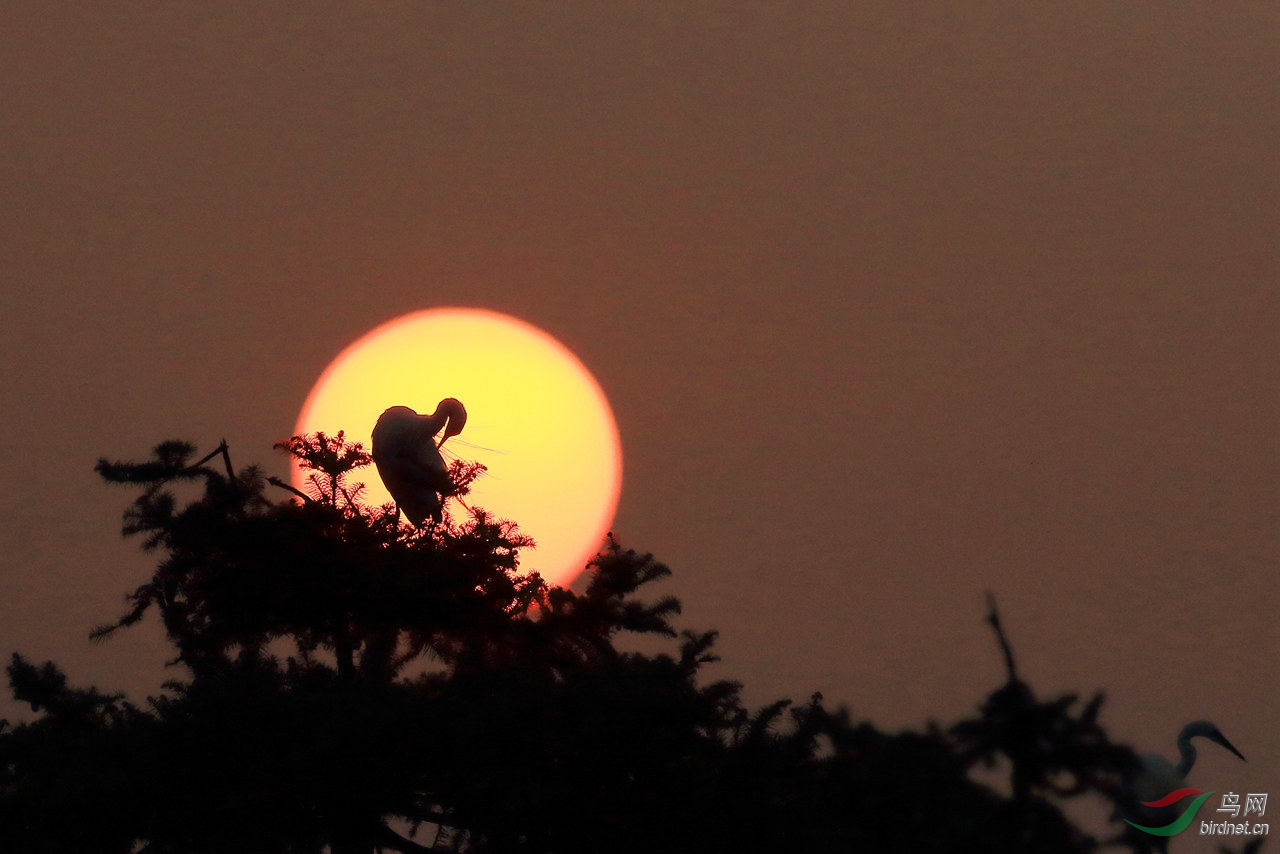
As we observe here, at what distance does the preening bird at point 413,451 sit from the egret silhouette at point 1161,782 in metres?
8.23

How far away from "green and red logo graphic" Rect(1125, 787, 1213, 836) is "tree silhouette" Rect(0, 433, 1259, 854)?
4.04 metres

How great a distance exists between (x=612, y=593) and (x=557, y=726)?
198cm

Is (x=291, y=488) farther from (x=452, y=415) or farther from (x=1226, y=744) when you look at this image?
(x=1226, y=744)

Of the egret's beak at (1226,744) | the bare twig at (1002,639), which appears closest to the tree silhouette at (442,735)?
the bare twig at (1002,639)

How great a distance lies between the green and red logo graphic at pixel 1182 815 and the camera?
1880cm

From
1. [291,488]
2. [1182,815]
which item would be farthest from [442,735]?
[1182,815]

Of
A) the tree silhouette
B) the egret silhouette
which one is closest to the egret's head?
the tree silhouette

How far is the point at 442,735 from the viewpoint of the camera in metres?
13.0

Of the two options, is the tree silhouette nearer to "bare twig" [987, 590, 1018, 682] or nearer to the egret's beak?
"bare twig" [987, 590, 1018, 682]

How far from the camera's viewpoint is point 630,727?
42.4ft

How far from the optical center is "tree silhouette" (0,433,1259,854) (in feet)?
42.0

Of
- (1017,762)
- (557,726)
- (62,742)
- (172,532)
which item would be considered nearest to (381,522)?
(172,532)

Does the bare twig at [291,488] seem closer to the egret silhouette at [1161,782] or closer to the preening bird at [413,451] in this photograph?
the preening bird at [413,451]

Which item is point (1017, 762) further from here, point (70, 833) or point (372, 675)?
point (70, 833)
